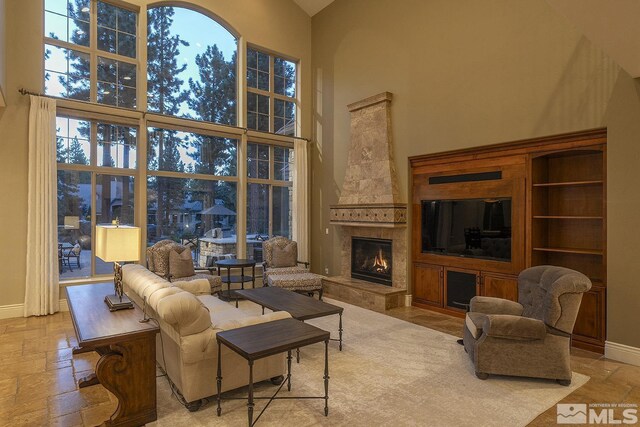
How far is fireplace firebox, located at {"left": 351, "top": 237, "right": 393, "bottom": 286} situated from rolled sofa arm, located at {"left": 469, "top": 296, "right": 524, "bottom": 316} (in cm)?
253

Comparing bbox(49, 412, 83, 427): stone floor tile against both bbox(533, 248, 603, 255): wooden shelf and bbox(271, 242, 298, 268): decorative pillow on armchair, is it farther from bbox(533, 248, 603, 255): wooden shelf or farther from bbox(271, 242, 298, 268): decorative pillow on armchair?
bbox(533, 248, 603, 255): wooden shelf

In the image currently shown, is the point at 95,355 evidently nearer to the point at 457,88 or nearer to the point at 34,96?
the point at 34,96

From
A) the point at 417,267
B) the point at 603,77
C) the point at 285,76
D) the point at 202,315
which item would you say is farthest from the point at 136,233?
the point at 285,76

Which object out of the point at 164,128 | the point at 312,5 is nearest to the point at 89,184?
the point at 164,128

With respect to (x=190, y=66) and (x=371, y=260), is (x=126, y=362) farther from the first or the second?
(x=190, y=66)

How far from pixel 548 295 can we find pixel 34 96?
7.06 m

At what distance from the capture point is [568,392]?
10.5ft

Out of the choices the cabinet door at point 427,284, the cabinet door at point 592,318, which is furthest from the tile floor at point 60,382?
the cabinet door at point 427,284

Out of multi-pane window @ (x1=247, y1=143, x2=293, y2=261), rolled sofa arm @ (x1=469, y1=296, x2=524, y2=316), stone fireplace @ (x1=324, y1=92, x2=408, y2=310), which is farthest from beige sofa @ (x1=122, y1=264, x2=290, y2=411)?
multi-pane window @ (x1=247, y1=143, x2=293, y2=261)

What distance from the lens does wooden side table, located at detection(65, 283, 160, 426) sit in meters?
2.46

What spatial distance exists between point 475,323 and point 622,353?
1717mm

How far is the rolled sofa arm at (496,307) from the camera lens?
3.89 m

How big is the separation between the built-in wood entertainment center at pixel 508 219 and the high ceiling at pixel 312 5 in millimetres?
4434

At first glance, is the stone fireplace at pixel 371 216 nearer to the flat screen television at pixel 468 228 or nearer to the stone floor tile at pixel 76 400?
the flat screen television at pixel 468 228
